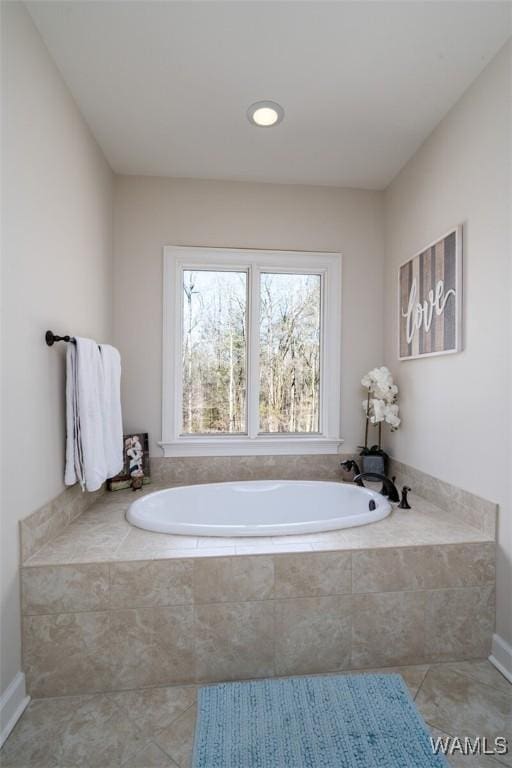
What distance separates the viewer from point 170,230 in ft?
8.74

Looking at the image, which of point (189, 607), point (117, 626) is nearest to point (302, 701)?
point (189, 607)

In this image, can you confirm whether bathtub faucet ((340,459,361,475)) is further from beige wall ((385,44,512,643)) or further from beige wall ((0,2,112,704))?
A: beige wall ((0,2,112,704))

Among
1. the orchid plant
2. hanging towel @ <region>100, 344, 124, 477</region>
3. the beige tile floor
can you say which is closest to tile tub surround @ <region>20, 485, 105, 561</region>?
hanging towel @ <region>100, 344, 124, 477</region>

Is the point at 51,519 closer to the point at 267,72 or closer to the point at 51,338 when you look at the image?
the point at 51,338

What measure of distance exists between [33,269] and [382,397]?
2.07m

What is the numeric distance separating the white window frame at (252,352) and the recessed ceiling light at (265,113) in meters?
0.79

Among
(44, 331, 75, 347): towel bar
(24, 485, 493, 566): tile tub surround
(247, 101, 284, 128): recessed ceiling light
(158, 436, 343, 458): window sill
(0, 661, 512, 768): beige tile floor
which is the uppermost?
(247, 101, 284, 128): recessed ceiling light

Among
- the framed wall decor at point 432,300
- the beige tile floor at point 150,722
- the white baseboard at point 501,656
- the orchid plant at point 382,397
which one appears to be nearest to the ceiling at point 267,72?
the framed wall decor at point 432,300

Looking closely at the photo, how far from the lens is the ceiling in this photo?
1501 mm

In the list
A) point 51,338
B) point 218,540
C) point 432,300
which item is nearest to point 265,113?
point 432,300

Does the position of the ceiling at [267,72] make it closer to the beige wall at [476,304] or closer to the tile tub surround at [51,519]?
the beige wall at [476,304]

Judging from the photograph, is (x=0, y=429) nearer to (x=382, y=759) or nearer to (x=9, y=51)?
(x=9, y=51)

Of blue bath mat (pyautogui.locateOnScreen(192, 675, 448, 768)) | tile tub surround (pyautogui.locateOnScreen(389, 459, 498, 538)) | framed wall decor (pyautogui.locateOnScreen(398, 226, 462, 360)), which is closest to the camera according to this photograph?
blue bath mat (pyautogui.locateOnScreen(192, 675, 448, 768))

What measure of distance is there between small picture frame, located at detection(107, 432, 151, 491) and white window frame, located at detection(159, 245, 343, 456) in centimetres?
16
